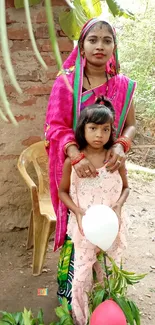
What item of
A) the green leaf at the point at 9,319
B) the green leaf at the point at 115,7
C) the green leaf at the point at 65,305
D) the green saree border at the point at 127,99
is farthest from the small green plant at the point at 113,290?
the green leaf at the point at 115,7

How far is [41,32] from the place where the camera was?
9.55ft

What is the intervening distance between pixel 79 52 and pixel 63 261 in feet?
3.56

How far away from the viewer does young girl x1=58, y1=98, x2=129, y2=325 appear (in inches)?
76.9

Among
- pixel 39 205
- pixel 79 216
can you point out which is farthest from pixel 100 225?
pixel 39 205

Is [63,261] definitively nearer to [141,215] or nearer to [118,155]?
[118,155]

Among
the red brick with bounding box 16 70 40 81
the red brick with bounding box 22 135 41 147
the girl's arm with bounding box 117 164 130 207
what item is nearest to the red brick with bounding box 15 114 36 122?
the red brick with bounding box 22 135 41 147

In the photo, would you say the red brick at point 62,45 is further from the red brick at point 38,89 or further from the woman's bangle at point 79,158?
the woman's bangle at point 79,158

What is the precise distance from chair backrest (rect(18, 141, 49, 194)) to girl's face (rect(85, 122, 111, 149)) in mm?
955

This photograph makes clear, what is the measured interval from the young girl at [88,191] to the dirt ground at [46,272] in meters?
0.43

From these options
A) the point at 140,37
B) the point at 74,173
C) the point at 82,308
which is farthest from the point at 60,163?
the point at 140,37

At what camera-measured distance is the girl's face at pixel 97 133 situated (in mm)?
1932

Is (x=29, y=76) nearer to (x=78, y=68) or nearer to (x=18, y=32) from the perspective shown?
(x=18, y=32)

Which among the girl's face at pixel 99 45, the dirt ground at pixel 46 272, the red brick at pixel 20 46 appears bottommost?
the dirt ground at pixel 46 272

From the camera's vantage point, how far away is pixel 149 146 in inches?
246
